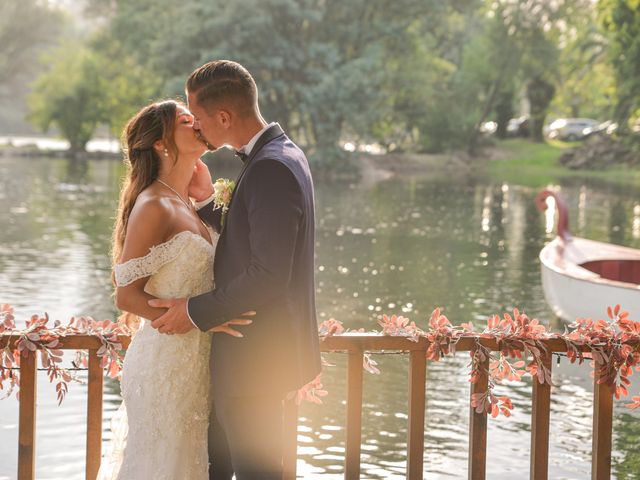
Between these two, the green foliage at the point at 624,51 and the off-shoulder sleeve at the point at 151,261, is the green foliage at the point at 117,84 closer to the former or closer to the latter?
the green foliage at the point at 624,51

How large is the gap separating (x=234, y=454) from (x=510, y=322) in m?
1.36

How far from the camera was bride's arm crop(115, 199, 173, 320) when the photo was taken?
13.5 ft

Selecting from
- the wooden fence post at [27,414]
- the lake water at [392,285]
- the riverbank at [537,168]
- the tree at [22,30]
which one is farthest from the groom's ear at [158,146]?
the tree at [22,30]

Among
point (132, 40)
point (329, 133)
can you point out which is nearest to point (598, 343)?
point (329, 133)

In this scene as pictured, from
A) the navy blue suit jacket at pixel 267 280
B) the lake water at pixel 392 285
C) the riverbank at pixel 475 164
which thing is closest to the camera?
the navy blue suit jacket at pixel 267 280

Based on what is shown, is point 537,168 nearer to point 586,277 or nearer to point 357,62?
point 357,62

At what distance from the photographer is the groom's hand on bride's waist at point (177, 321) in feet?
13.2

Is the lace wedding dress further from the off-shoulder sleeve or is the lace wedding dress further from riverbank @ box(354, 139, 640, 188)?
riverbank @ box(354, 139, 640, 188)

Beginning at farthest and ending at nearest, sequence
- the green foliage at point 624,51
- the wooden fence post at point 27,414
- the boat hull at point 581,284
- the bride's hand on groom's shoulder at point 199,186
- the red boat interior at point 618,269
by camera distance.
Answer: the green foliage at point 624,51
the red boat interior at point 618,269
the boat hull at point 581,284
the bride's hand on groom's shoulder at point 199,186
the wooden fence post at point 27,414

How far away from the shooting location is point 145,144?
4.20 meters

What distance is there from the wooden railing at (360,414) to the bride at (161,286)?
38 centimetres

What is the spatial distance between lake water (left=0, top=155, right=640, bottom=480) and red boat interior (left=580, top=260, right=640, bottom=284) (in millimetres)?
891

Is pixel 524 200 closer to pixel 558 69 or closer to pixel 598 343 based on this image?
pixel 558 69

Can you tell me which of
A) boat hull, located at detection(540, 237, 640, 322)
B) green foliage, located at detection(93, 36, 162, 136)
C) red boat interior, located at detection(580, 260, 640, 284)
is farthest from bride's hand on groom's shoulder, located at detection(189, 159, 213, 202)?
green foliage, located at detection(93, 36, 162, 136)
